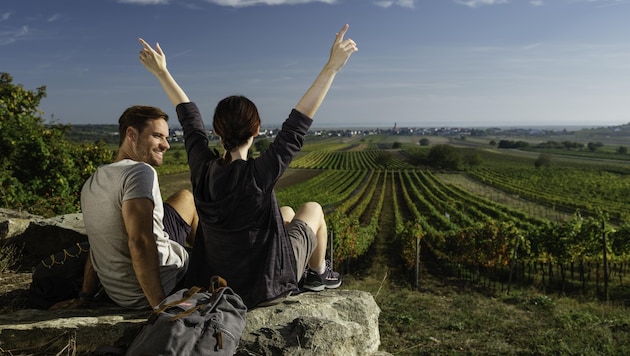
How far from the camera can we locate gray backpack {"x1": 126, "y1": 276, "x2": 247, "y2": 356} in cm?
171

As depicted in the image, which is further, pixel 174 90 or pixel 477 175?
pixel 477 175

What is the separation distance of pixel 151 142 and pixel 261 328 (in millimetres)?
1152

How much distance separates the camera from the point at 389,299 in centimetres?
1028

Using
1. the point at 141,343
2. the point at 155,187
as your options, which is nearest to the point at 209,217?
the point at 155,187

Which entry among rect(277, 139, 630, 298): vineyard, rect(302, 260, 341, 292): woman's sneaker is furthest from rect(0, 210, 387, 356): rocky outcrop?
rect(277, 139, 630, 298): vineyard

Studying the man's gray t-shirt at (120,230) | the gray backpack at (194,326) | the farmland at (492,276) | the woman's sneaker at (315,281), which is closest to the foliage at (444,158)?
the farmland at (492,276)

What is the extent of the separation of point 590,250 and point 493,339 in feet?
38.8

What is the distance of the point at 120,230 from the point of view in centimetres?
225

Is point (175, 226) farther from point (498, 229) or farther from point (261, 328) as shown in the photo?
point (498, 229)

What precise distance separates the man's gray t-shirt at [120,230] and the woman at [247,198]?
6.8 inches

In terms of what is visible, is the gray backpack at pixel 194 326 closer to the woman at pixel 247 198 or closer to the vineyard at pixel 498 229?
the woman at pixel 247 198

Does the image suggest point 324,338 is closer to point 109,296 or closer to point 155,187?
point 155,187

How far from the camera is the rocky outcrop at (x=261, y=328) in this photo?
7.38ft

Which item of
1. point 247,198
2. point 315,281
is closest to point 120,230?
point 247,198
